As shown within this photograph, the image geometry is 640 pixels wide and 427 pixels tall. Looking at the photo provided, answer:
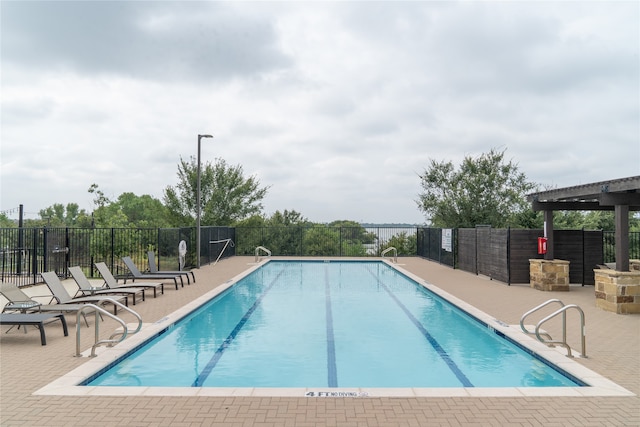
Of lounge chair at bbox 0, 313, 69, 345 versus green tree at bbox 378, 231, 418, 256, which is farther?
green tree at bbox 378, 231, 418, 256

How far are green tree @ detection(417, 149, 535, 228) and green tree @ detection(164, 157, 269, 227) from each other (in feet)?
41.3

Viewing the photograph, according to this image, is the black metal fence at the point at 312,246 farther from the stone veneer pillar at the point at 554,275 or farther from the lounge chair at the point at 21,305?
the lounge chair at the point at 21,305

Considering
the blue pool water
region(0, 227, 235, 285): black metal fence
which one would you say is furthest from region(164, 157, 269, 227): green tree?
the blue pool water

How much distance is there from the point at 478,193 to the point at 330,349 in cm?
2022

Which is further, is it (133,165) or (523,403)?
(133,165)

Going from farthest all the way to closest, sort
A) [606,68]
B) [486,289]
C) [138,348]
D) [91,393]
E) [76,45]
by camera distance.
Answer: [606,68], [76,45], [486,289], [138,348], [91,393]

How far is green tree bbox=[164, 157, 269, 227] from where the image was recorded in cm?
2994

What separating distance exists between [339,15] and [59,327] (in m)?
11.6

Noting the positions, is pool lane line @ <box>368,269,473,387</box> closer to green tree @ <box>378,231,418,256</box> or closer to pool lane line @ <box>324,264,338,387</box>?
pool lane line @ <box>324,264,338,387</box>

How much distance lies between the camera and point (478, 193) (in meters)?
25.2

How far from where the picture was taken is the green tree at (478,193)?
25109 millimetres

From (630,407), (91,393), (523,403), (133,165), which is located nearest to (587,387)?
(630,407)

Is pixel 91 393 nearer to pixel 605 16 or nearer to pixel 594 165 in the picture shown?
pixel 605 16

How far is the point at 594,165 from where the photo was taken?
792 inches
